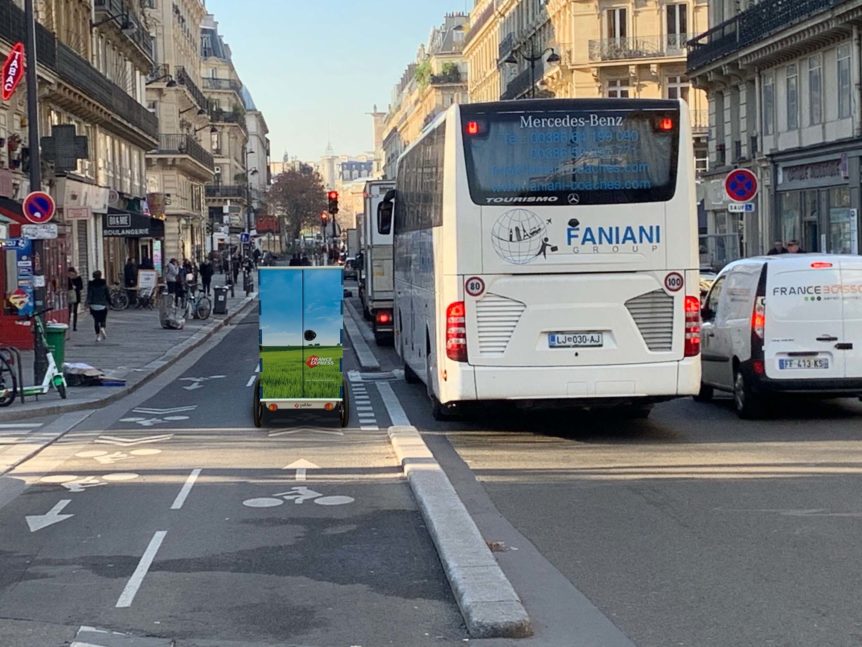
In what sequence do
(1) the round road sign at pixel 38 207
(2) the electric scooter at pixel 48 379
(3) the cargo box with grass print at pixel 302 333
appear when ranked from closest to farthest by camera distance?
(3) the cargo box with grass print at pixel 302 333 < (2) the electric scooter at pixel 48 379 < (1) the round road sign at pixel 38 207

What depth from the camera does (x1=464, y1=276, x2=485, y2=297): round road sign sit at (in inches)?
541

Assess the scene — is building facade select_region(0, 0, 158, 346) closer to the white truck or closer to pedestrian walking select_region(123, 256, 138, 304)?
pedestrian walking select_region(123, 256, 138, 304)

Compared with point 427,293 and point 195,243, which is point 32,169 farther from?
point 195,243

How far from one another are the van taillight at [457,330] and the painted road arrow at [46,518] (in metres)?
4.44

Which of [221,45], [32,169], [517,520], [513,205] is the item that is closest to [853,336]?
[513,205]

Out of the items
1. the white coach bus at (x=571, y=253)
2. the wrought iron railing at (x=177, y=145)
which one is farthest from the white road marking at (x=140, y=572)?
the wrought iron railing at (x=177, y=145)

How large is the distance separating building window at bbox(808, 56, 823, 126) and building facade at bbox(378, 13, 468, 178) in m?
62.2

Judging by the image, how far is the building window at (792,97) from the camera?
37562mm

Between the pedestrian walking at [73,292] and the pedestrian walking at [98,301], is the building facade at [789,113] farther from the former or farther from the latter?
the pedestrian walking at [73,292]

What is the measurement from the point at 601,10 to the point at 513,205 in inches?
2094

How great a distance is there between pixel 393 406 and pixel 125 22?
38.3 meters

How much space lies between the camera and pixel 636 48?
64562 mm

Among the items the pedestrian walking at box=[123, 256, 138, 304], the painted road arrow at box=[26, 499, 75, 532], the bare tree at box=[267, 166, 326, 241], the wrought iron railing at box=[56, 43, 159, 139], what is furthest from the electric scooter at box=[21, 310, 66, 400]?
the bare tree at box=[267, 166, 326, 241]

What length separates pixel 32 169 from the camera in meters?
21.5
